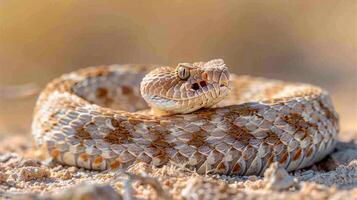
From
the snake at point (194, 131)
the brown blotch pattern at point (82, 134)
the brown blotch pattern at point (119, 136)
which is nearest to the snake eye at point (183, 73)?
the snake at point (194, 131)

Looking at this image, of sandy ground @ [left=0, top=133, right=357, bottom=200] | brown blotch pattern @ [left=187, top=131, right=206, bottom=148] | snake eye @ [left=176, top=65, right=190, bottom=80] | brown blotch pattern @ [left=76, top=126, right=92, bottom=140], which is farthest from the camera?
brown blotch pattern @ [left=76, top=126, right=92, bottom=140]

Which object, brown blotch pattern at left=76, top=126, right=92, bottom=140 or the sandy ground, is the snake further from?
the sandy ground

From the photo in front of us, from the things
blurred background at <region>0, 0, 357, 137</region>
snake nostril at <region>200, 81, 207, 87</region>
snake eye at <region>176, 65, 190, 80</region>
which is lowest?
blurred background at <region>0, 0, 357, 137</region>

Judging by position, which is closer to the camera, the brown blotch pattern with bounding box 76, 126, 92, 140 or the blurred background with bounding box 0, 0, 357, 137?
the brown blotch pattern with bounding box 76, 126, 92, 140

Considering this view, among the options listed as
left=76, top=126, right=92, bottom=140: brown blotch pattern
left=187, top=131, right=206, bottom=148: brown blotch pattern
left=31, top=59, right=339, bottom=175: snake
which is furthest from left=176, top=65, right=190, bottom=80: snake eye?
left=76, top=126, right=92, bottom=140: brown blotch pattern

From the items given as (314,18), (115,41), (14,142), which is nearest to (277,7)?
(314,18)
